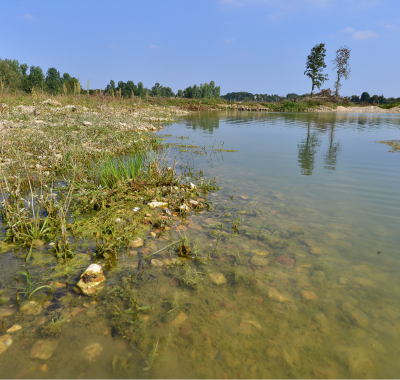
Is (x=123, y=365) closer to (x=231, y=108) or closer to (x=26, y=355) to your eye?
(x=26, y=355)

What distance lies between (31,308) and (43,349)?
0.49m

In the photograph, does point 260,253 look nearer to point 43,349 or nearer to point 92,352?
point 92,352

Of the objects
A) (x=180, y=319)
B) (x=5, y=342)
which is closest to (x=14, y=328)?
(x=5, y=342)

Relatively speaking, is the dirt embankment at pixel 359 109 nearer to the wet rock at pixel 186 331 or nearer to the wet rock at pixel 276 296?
the wet rock at pixel 276 296

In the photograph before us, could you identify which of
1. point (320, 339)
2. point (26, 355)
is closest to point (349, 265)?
point (320, 339)

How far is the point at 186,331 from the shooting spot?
2104 mm

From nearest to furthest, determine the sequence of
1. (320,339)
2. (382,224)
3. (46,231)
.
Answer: (320,339), (46,231), (382,224)

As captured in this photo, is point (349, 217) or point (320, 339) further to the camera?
point (349, 217)

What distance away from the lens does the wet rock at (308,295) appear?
8.18ft

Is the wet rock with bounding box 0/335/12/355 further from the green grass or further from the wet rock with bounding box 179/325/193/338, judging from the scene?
the green grass

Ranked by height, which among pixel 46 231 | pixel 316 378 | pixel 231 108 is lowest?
pixel 316 378

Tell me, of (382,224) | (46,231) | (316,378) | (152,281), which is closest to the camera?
(316,378)

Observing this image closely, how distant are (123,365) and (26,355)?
72 centimetres

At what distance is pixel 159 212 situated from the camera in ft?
14.3
